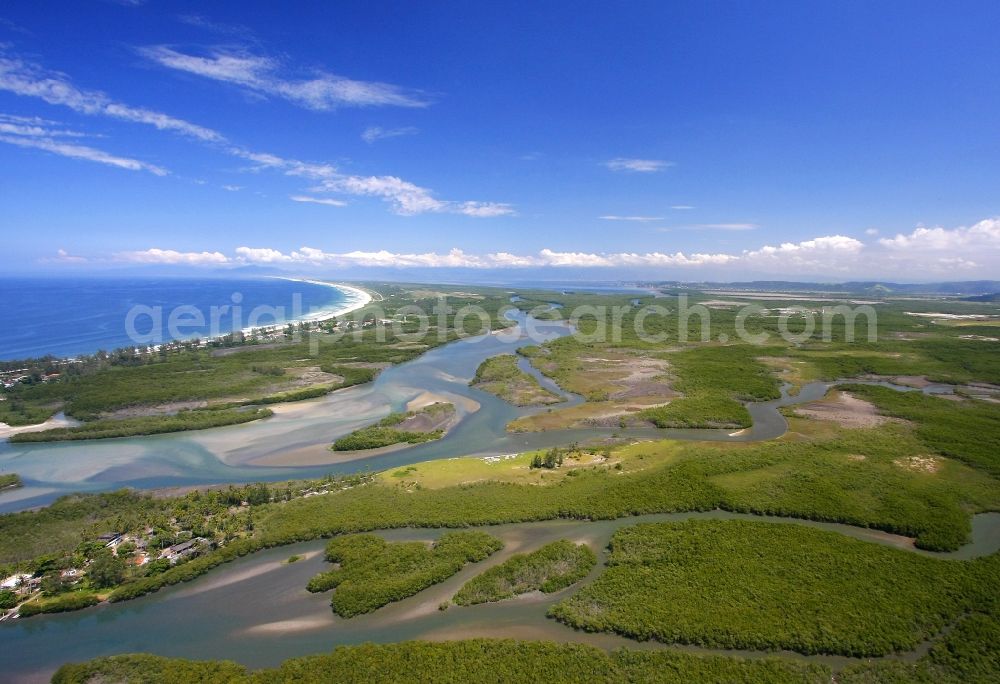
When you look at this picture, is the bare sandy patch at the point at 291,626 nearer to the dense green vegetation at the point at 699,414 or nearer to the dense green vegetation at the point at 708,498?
the dense green vegetation at the point at 708,498

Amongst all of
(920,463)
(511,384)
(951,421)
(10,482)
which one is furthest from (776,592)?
(10,482)

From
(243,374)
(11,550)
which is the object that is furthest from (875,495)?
(243,374)

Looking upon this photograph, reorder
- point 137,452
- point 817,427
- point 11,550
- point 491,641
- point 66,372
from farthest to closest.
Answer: point 66,372 → point 817,427 → point 137,452 → point 11,550 → point 491,641

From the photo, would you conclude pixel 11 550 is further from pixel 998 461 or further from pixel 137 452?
pixel 998 461

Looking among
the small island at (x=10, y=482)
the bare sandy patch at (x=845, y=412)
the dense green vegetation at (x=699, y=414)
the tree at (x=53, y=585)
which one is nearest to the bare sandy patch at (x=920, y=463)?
the bare sandy patch at (x=845, y=412)

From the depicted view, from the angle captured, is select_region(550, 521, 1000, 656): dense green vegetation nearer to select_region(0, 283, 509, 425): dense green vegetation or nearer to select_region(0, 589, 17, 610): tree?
select_region(0, 589, 17, 610): tree

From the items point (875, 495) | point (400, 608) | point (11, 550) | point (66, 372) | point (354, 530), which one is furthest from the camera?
point (66, 372)

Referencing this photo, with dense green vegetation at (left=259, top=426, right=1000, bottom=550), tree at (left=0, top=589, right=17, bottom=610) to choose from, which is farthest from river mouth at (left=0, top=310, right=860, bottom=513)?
tree at (left=0, top=589, right=17, bottom=610)
